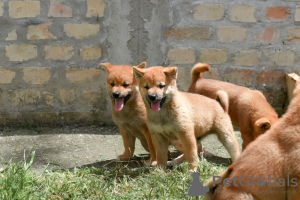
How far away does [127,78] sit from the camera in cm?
415

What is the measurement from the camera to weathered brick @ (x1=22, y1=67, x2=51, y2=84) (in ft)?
17.9

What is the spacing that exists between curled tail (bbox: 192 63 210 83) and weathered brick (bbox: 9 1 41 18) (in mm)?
2139

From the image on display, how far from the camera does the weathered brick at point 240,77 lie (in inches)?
218

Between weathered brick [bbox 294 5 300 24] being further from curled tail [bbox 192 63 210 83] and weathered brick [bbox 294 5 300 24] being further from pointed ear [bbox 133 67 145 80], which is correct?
pointed ear [bbox 133 67 145 80]

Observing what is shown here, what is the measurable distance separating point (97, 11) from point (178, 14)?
1.05 meters

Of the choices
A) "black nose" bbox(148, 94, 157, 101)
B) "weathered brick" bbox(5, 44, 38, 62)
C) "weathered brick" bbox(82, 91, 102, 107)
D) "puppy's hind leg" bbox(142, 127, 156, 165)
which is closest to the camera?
"black nose" bbox(148, 94, 157, 101)

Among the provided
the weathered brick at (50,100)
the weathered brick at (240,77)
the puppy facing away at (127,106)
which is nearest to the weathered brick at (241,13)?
the weathered brick at (240,77)

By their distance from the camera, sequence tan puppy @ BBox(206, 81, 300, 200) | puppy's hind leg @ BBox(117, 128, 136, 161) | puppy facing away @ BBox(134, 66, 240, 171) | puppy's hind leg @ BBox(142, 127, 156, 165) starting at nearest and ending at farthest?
tan puppy @ BBox(206, 81, 300, 200) < puppy facing away @ BBox(134, 66, 240, 171) < puppy's hind leg @ BBox(142, 127, 156, 165) < puppy's hind leg @ BBox(117, 128, 136, 161)

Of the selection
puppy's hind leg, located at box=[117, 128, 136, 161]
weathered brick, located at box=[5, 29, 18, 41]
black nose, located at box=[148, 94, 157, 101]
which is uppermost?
weathered brick, located at box=[5, 29, 18, 41]

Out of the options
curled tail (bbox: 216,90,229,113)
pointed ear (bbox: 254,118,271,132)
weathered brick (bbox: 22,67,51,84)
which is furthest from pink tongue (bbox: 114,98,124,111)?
weathered brick (bbox: 22,67,51,84)

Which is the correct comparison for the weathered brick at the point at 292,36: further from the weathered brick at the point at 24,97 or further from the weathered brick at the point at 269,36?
the weathered brick at the point at 24,97

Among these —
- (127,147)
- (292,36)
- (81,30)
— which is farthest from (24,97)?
(292,36)

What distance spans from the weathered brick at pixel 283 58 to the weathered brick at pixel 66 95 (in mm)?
2721

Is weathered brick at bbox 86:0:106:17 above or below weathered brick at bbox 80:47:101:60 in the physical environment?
above
